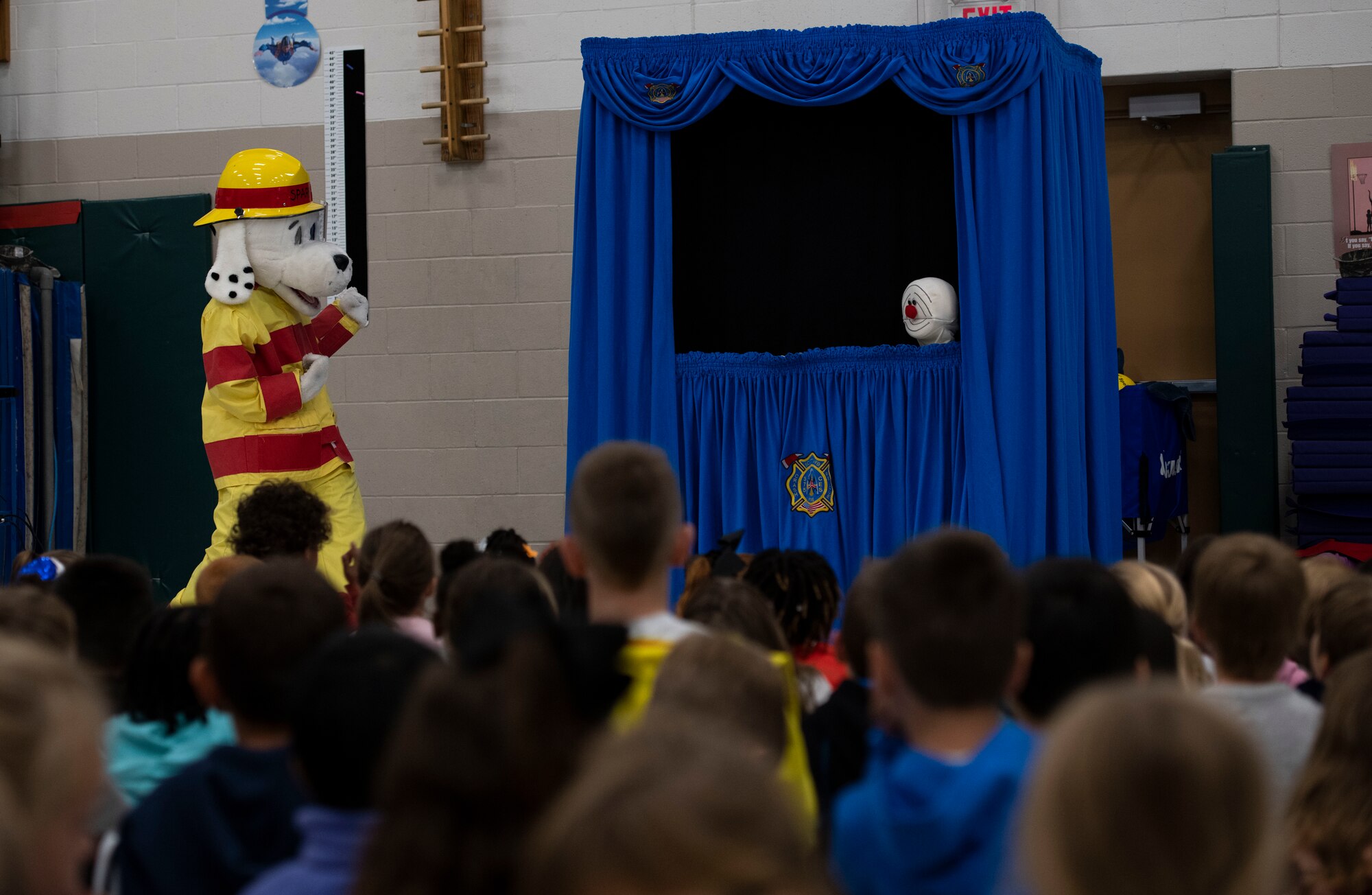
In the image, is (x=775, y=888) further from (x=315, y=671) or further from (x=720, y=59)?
(x=720, y=59)

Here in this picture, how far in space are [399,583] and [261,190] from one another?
266cm

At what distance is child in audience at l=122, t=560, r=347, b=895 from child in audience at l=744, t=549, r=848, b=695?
1.11 metres

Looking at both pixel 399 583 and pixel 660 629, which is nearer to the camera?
pixel 660 629

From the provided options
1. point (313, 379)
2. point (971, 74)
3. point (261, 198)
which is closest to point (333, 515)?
point (313, 379)

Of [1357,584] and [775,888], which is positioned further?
[1357,584]

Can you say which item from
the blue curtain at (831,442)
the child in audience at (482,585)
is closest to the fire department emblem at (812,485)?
the blue curtain at (831,442)

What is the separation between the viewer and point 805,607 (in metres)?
2.73

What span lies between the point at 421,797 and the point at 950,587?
72 cm

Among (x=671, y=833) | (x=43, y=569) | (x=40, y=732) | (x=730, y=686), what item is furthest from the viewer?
(x=43, y=569)

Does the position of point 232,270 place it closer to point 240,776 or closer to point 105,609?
point 105,609

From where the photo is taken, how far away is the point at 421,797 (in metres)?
1.04

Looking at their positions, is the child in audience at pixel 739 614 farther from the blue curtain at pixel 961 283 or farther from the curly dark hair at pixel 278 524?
the blue curtain at pixel 961 283

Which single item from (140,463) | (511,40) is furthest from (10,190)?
(511,40)

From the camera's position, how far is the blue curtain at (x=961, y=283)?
463cm
